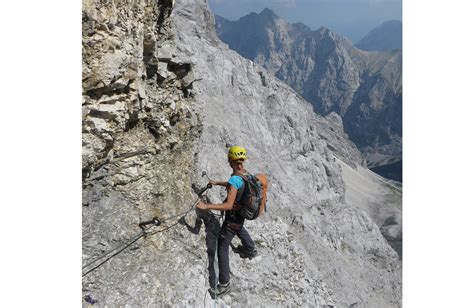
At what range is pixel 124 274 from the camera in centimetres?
674

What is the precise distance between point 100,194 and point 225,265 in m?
2.80

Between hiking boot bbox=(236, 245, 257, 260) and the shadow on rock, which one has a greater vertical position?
the shadow on rock

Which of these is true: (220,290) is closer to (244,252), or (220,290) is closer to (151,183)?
(244,252)

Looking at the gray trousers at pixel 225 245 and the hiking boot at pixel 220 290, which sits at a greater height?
the gray trousers at pixel 225 245

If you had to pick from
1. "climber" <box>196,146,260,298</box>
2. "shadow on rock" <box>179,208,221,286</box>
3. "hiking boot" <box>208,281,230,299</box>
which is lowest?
"hiking boot" <box>208,281,230,299</box>

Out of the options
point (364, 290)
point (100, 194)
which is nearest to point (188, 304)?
point (100, 194)

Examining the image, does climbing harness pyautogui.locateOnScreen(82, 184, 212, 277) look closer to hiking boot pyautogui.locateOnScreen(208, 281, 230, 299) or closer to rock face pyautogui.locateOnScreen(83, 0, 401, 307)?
rock face pyautogui.locateOnScreen(83, 0, 401, 307)

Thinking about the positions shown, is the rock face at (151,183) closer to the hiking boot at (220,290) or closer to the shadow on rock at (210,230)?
the shadow on rock at (210,230)

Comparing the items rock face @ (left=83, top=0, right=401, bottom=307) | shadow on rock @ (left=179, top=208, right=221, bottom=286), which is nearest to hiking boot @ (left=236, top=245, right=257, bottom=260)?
rock face @ (left=83, top=0, right=401, bottom=307)

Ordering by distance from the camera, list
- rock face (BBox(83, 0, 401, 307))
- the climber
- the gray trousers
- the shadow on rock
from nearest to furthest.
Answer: rock face (BBox(83, 0, 401, 307)) < the climber < the gray trousers < the shadow on rock

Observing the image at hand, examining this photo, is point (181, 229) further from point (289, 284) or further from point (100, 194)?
point (289, 284)

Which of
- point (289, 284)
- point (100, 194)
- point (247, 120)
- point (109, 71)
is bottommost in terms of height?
point (247, 120)

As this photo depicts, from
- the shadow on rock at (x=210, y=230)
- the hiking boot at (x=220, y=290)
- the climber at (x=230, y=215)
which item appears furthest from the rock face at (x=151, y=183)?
the climber at (x=230, y=215)

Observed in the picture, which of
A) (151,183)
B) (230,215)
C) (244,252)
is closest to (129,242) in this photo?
(151,183)
